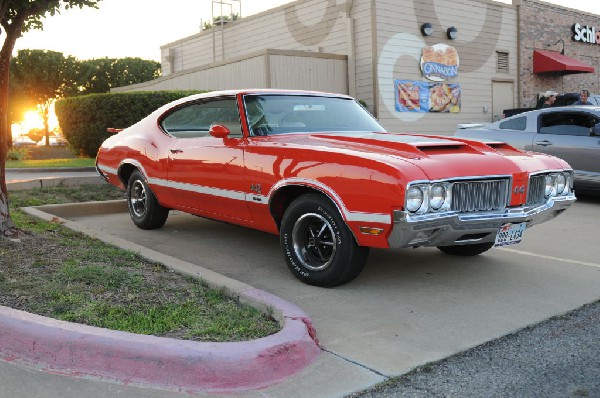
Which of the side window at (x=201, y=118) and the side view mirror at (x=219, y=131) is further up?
the side window at (x=201, y=118)

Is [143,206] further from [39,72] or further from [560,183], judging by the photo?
[39,72]

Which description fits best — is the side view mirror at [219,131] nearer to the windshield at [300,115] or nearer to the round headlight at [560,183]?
the windshield at [300,115]

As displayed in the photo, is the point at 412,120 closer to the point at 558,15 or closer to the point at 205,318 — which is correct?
the point at 558,15

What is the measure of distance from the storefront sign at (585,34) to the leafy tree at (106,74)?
107 feet

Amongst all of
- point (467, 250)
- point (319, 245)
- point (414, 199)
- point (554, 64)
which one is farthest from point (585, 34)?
point (414, 199)

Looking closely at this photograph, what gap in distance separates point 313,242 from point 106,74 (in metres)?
44.6

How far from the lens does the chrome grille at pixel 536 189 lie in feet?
15.1

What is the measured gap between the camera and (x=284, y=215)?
4738 millimetres

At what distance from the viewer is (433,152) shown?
4.45 m

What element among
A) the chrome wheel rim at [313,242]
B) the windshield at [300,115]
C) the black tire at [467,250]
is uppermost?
the windshield at [300,115]

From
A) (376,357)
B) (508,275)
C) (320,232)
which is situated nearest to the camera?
(376,357)

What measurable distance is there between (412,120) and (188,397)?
15.3 metres

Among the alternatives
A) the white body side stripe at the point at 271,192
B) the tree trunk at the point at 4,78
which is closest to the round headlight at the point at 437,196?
the white body side stripe at the point at 271,192

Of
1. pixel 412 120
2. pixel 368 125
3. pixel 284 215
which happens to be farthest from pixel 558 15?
pixel 284 215
